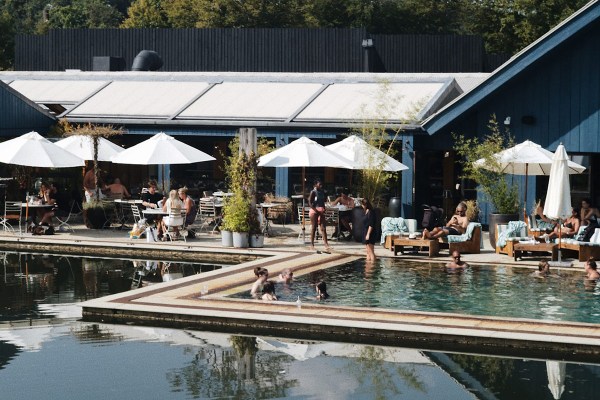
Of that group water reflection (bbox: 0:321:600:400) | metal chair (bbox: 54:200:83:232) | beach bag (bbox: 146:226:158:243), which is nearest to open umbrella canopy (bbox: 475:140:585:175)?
beach bag (bbox: 146:226:158:243)

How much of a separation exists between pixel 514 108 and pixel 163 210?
9130mm

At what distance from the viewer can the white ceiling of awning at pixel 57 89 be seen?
35.9 metres

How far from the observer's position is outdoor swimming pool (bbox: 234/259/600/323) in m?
18.6

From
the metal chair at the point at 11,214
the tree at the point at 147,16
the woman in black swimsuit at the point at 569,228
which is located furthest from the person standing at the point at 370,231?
the tree at the point at 147,16

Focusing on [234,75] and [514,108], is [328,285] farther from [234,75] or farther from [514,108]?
[234,75]

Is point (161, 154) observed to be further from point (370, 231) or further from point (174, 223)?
point (370, 231)

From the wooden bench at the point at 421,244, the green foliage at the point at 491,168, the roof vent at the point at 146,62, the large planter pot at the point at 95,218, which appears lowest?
the wooden bench at the point at 421,244

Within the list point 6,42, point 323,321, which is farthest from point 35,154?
point 6,42

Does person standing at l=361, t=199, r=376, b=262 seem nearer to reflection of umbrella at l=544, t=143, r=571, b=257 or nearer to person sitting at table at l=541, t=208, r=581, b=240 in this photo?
reflection of umbrella at l=544, t=143, r=571, b=257

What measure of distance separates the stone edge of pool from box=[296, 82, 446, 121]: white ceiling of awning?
12.0m

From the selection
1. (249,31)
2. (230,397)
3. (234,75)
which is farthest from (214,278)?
(249,31)

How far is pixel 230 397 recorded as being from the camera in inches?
561

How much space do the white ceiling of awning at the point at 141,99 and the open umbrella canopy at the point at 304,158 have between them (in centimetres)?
696

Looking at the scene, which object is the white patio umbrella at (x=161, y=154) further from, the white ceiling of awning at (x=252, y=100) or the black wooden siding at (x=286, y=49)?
the black wooden siding at (x=286, y=49)
